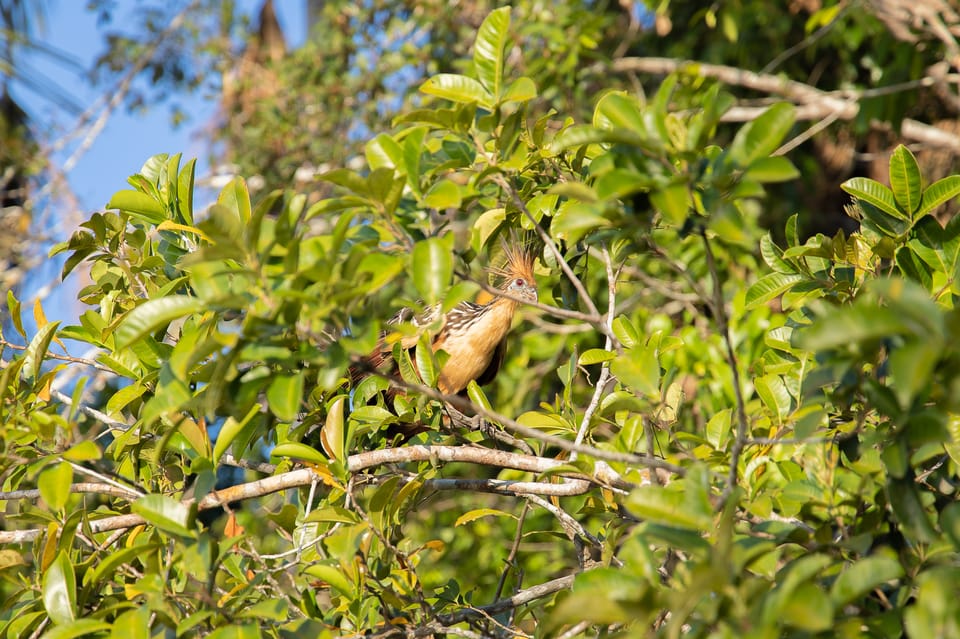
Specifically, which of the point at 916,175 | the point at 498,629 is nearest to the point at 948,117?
the point at 916,175

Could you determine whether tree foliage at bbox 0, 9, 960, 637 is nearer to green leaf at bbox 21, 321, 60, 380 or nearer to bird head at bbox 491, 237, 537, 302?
green leaf at bbox 21, 321, 60, 380

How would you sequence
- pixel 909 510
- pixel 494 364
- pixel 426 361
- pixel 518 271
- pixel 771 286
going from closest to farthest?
pixel 909 510 < pixel 771 286 < pixel 426 361 < pixel 518 271 < pixel 494 364

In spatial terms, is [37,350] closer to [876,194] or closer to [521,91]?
[521,91]

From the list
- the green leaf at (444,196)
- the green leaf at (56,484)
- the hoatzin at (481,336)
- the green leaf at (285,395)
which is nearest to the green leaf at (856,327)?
the green leaf at (444,196)

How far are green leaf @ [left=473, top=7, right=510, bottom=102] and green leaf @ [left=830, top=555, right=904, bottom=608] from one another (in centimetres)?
97

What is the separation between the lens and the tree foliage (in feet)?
3.86

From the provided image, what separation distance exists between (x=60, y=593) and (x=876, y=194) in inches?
66.4

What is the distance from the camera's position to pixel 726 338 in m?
1.26

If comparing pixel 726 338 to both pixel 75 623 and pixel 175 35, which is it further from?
pixel 175 35

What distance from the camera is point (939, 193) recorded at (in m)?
1.59

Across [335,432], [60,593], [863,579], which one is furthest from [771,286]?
[60,593]

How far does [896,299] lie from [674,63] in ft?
14.7

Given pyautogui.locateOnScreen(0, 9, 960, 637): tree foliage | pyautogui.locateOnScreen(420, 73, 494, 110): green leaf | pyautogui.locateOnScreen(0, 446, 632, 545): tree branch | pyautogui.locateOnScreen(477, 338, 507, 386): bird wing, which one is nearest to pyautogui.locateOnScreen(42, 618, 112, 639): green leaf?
pyautogui.locateOnScreen(0, 9, 960, 637): tree foliage

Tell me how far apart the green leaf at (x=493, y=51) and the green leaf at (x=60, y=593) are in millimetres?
1153
